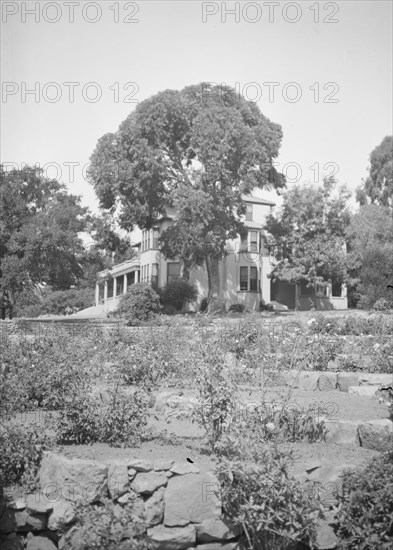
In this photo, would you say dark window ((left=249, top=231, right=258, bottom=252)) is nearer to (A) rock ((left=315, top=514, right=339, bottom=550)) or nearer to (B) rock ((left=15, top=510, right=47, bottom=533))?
(A) rock ((left=315, top=514, right=339, bottom=550))

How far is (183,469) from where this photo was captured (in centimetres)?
571

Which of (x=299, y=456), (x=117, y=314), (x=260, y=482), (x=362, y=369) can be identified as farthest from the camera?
(x=117, y=314)

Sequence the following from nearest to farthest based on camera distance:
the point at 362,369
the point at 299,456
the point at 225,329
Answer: the point at 299,456, the point at 362,369, the point at 225,329

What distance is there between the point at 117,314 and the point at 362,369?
68.0ft

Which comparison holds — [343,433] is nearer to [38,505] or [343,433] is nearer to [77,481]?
[77,481]

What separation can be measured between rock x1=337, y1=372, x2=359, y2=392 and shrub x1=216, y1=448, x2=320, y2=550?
4429 mm

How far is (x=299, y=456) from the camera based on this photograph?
5848 millimetres

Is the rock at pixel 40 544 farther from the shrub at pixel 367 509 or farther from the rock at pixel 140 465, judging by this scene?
the shrub at pixel 367 509

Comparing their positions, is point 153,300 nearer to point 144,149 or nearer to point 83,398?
point 144,149

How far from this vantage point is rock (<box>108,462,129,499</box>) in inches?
222

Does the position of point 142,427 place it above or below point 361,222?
below

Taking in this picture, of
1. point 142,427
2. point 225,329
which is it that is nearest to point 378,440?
Result: point 142,427

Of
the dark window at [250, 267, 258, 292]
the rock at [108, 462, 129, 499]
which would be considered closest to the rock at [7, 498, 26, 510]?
the rock at [108, 462, 129, 499]

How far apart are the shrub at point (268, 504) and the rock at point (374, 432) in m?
1.21
